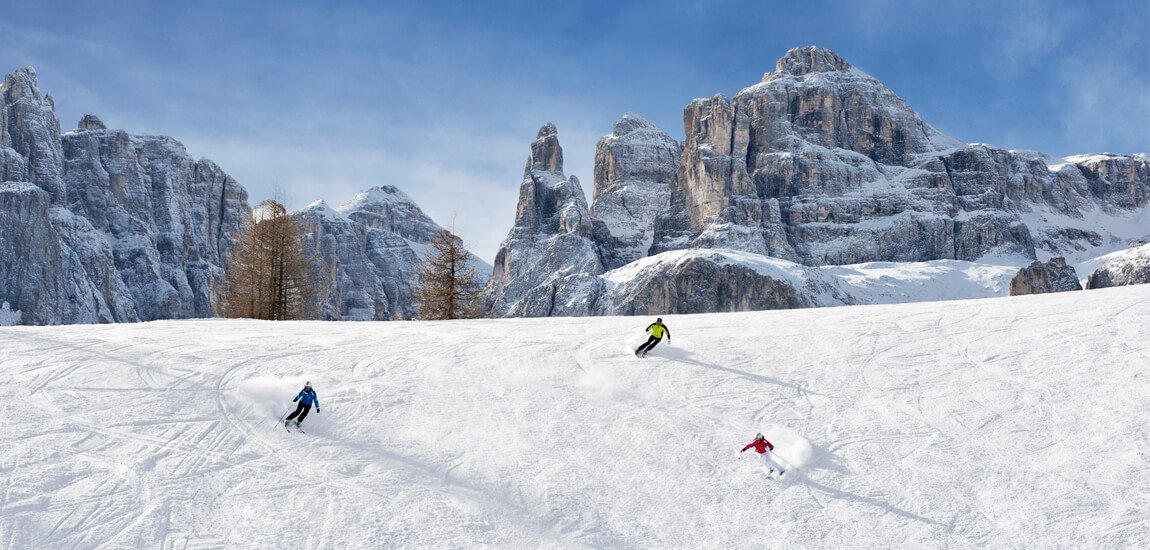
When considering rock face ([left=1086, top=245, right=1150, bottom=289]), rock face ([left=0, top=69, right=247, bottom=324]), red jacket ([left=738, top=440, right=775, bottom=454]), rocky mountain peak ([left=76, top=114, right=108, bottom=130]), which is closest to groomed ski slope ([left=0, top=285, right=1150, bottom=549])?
red jacket ([left=738, top=440, right=775, bottom=454])

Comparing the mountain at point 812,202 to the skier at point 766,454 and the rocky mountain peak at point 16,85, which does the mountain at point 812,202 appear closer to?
the rocky mountain peak at point 16,85

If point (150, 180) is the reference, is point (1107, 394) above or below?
below

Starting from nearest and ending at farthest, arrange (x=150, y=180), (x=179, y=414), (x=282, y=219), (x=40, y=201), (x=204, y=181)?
(x=179, y=414) < (x=282, y=219) < (x=40, y=201) < (x=150, y=180) < (x=204, y=181)

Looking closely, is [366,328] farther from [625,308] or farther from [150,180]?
[150,180]

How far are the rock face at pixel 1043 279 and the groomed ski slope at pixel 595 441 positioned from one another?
120 metres

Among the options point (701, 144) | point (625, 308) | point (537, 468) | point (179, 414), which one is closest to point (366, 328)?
point (179, 414)

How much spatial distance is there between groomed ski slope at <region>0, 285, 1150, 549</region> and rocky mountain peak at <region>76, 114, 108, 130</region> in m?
199

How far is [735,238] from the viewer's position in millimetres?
168875

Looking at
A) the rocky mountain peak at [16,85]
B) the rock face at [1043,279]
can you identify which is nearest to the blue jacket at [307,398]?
the rock face at [1043,279]

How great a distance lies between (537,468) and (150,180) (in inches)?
7926

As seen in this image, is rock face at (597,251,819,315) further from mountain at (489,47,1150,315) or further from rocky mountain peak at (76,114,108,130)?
rocky mountain peak at (76,114,108,130)

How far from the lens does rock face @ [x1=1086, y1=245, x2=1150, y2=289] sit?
98938mm

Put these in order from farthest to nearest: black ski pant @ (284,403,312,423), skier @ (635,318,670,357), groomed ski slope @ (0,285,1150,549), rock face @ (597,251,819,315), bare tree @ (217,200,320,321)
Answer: rock face @ (597,251,819,315)
bare tree @ (217,200,320,321)
skier @ (635,318,670,357)
black ski pant @ (284,403,312,423)
groomed ski slope @ (0,285,1150,549)

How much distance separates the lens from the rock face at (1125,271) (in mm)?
98938
